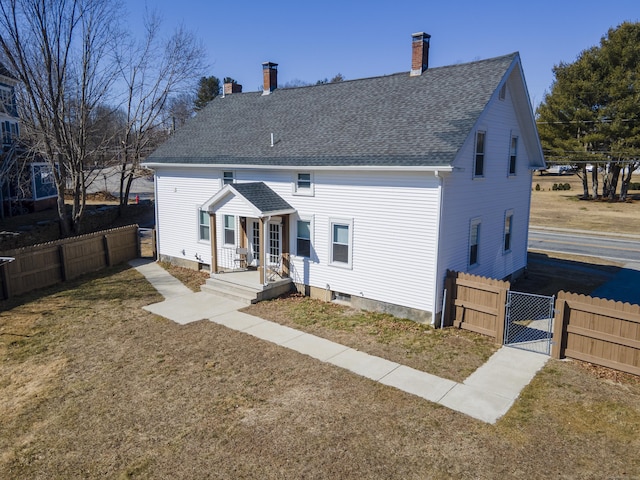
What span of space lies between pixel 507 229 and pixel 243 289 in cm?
1068

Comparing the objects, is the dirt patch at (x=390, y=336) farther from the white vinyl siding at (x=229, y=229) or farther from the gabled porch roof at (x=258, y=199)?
the white vinyl siding at (x=229, y=229)

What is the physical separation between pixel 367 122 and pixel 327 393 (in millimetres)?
10044

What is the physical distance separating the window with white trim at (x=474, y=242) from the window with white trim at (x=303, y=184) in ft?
18.5

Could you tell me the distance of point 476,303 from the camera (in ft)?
43.3

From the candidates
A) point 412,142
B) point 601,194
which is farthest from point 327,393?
point 601,194

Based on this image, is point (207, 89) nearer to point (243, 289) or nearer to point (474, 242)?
point (243, 289)

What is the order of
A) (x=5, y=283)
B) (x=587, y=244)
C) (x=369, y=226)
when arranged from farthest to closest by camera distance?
(x=587, y=244) < (x=5, y=283) < (x=369, y=226)

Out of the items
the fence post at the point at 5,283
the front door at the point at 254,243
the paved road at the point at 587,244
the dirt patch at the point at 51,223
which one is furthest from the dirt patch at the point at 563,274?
the dirt patch at the point at 51,223

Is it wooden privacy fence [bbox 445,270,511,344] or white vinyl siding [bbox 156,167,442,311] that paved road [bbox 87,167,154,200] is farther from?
wooden privacy fence [bbox 445,270,511,344]

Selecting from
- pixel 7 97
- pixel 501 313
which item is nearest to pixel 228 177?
pixel 501 313

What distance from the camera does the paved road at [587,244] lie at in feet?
84.3

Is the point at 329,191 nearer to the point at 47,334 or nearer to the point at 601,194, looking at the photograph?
the point at 47,334

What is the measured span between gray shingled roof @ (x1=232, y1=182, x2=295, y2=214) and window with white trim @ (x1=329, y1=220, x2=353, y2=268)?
6.39ft

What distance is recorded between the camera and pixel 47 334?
13.3 metres
